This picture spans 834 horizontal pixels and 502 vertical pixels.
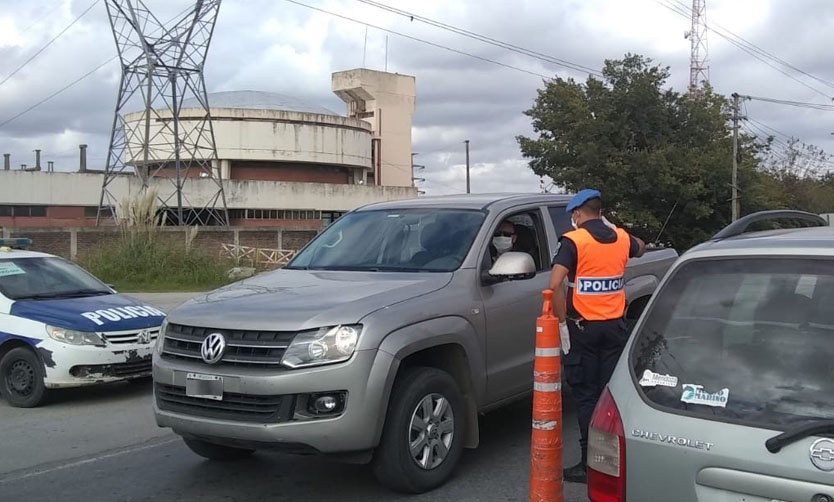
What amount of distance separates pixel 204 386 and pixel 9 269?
5345mm

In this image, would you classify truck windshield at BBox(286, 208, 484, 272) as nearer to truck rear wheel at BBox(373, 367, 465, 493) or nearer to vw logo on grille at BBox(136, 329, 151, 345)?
truck rear wheel at BBox(373, 367, 465, 493)

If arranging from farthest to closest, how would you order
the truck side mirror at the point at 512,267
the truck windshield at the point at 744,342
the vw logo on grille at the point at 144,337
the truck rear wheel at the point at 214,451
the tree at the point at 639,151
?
the tree at the point at 639,151 < the vw logo on grille at the point at 144,337 < the truck rear wheel at the point at 214,451 < the truck side mirror at the point at 512,267 < the truck windshield at the point at 744,342

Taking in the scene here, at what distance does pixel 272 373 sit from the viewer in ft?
15.4

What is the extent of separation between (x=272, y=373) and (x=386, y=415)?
0.72 meters

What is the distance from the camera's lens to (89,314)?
27.4 feet

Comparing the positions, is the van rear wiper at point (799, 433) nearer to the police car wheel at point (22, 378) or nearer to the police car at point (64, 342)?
the police car at point (64, 342)

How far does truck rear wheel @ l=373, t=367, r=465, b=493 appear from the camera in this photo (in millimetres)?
4871

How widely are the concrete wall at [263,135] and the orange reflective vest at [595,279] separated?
2508 inches

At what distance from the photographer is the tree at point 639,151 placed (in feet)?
110

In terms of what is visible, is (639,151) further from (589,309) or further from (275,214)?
(275,214)

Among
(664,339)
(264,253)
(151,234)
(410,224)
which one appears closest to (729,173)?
(264,253)

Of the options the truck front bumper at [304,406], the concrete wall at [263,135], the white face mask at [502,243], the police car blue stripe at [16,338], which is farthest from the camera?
the concrete wall at [263,135]

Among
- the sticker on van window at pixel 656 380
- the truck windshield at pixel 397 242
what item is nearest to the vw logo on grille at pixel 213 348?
the truck windshield at pixel 397 242

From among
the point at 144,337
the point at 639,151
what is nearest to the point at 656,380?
the point at 144,337
